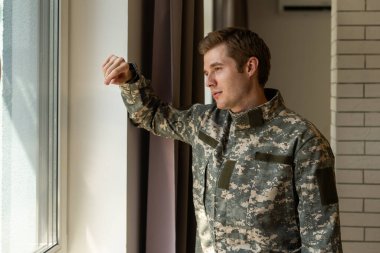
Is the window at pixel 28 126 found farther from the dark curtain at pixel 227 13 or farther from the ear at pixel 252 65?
the dark curtain at pixel 227 13

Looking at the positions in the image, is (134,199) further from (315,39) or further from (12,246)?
(315,39)

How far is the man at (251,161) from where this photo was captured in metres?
1.51

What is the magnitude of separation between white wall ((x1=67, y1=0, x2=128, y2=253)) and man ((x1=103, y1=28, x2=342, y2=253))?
11 centimetres

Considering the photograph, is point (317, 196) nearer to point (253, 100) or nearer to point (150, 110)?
point (253, 100)

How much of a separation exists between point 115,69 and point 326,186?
0.67m

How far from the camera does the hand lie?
159 centimetres

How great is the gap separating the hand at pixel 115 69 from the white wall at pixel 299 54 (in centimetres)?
261

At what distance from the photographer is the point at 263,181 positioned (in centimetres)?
155

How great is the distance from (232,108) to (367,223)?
119cm

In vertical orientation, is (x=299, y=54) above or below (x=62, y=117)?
above

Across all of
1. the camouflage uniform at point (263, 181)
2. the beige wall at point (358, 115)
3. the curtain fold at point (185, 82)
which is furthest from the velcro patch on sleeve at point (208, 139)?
the beige wall at point (358, 115)

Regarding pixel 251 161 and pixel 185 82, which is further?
pixel 185 82

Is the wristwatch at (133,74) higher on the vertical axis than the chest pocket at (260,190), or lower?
higher

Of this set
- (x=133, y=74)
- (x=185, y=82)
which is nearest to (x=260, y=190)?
(x=133, y=74)
